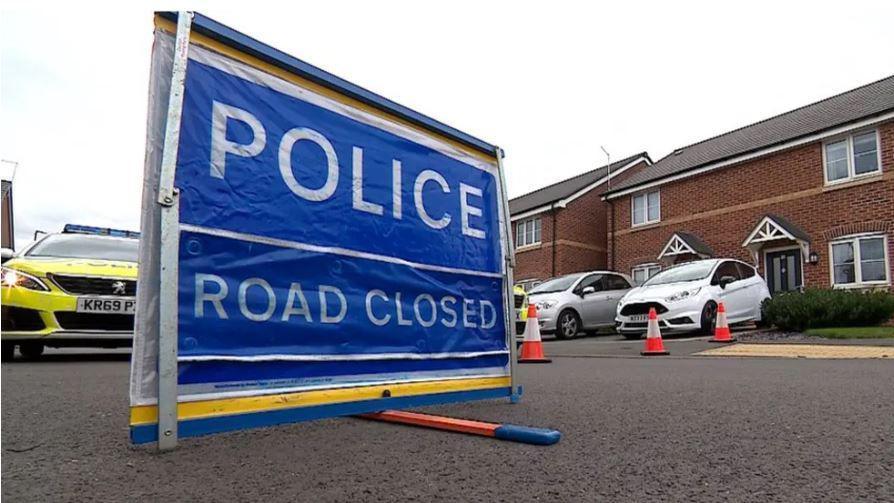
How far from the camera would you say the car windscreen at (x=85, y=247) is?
23.8ft

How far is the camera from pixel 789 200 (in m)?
17.7

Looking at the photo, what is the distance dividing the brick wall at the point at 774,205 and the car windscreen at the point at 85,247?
16.7 metres

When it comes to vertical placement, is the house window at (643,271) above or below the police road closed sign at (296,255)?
above

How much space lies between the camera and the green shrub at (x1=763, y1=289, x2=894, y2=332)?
41.4ft

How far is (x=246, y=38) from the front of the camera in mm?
2949

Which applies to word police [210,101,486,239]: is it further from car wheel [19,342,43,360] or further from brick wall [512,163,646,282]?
brick wall [512,163,646,282]

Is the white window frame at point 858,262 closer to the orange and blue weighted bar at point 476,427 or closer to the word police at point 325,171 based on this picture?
the word police at point 325,171

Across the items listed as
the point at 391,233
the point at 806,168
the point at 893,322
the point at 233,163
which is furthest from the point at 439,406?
the point at 806,168

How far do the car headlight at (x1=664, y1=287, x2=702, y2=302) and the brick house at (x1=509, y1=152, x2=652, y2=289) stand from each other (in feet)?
39.8

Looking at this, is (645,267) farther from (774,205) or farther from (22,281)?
(22,281)

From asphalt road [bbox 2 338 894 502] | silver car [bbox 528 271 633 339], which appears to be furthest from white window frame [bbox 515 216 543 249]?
→ asphalt road [bbox 2 338 894 502]

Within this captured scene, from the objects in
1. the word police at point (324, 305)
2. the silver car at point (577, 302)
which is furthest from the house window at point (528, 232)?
the word police at point (324, 305)

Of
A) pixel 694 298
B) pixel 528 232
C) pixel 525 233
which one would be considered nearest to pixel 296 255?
pixel 694 298

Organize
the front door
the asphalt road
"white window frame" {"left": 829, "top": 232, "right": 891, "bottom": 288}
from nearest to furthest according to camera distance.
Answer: the asphalt road
"white window frame" {"left": 829, "top": 232, "right": 891, "bottom": 288}
the front door
